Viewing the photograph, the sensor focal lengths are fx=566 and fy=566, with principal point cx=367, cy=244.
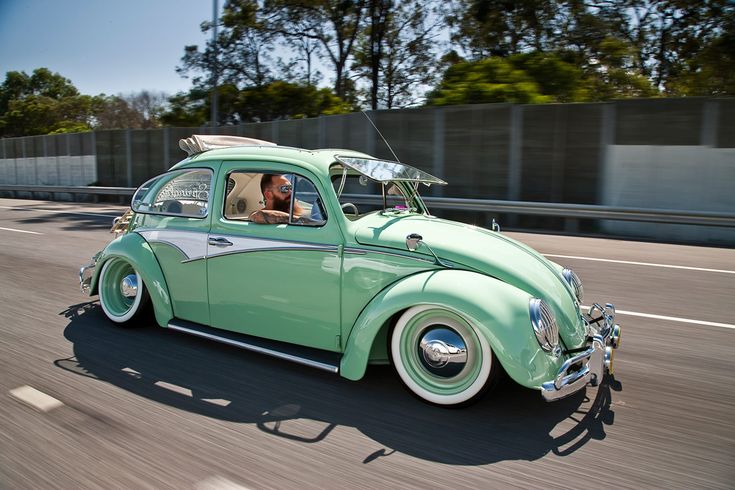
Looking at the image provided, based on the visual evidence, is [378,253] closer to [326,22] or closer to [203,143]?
[203,143]

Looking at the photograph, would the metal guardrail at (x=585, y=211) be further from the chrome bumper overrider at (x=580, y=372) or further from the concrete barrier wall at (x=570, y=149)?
the chrome bumper overrider at (x=580, y=372)

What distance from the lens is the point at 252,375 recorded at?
4.15 m

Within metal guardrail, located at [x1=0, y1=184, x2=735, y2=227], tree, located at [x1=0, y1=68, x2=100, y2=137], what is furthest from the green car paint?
tree, located at [x1=0, y1=68, x2=100, y2=137]

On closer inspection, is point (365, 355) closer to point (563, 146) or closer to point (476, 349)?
point (476, 349)

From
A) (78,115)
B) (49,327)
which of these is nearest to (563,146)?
(49,327)

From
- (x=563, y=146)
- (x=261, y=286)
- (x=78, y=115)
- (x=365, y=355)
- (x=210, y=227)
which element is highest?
(x=78, y=115)

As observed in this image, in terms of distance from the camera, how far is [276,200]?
4398 mm

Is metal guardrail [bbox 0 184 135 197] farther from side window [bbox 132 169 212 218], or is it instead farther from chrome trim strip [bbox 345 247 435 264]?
chrome trim strip [bbox 345 247 435 264]

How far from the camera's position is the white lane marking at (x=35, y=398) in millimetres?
3588

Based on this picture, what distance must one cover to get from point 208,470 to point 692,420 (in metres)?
2.89

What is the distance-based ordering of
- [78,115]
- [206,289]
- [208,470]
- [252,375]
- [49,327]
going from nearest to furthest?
[208,470], [252,375], [206,289], [49,327], [78,115]

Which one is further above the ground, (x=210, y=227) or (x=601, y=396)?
(x=210, y=227)

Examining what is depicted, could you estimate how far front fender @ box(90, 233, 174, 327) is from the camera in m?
4.80

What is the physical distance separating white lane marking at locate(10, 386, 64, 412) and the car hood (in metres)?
2.24
